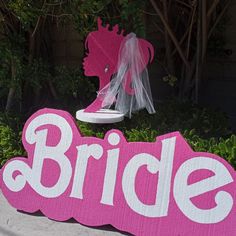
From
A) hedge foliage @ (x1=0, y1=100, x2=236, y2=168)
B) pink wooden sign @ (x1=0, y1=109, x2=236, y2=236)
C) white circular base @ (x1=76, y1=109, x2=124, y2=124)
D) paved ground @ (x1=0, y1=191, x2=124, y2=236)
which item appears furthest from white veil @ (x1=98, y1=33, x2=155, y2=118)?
paved ground @ (x1=0, y1=191, x2=124, y2=236)

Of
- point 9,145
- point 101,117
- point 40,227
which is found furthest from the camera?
point 9,145

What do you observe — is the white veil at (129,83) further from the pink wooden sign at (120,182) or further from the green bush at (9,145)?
the green bush at (9,145)

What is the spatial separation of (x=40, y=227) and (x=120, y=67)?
1.66 metres

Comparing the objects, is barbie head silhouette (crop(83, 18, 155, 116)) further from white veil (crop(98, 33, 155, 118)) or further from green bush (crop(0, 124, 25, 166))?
green bush (crop(0, 124, 25, 166))

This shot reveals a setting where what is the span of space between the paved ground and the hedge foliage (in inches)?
32.8

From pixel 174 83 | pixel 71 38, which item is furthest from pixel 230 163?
pixel 71 38

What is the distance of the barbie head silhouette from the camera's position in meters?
4.22

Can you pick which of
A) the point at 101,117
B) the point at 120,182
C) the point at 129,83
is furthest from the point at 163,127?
the point at 120,182

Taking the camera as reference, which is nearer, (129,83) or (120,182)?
(120,182)

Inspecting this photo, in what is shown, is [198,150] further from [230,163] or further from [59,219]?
[59,219]

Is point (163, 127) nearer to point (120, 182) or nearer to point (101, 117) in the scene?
point (101, 117)

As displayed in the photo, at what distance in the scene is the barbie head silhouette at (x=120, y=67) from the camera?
4.22 m

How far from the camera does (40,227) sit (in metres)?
3.77

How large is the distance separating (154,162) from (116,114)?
93 cm
